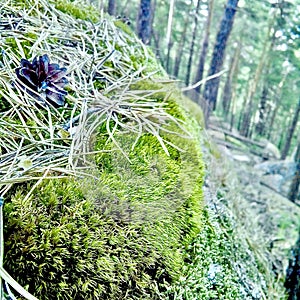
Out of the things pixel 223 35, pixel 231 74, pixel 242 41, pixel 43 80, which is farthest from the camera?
pixel 231 74

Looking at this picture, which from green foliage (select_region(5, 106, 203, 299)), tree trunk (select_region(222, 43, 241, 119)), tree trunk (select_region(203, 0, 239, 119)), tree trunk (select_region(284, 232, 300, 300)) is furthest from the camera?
tree trunk (select_region(222, 43, 241, 119))

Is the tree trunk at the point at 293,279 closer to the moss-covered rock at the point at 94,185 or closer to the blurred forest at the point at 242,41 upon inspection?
the moss-covered rock at the point at 94,185

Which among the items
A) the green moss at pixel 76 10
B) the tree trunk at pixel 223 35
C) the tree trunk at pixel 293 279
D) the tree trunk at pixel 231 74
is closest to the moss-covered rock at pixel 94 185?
the green moss at pixel 76 10

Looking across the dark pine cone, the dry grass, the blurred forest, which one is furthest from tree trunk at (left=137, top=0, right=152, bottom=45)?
the dark pine cone

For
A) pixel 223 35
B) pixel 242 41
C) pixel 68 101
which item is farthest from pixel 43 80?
pixel 242 41

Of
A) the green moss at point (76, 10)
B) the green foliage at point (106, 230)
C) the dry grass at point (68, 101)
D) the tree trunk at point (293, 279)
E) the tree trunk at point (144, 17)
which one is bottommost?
the tree trunk at point (293, 279)

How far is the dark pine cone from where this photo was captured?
110cm

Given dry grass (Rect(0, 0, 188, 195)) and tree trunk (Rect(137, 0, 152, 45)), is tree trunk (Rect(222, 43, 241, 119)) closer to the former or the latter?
tree trunk (Rect(137, 0, 152, 45))

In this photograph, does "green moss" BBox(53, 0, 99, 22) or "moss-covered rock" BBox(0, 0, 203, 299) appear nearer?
"moss-covered rock" BBox(0, 0, 203, 299)

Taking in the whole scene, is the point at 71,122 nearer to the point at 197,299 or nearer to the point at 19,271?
the point at 19,271

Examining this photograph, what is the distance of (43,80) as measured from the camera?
44.5 inches

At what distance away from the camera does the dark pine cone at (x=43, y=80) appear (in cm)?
110

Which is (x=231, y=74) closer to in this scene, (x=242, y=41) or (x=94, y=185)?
(x=242, y=41)

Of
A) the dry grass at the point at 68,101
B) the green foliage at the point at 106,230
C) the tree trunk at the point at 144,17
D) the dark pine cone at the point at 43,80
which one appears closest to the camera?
the green foliage at the point at 106,230
